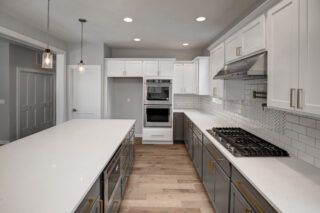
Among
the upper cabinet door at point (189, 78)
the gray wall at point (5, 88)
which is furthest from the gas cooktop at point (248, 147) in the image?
the gray wall at point (5, 88)

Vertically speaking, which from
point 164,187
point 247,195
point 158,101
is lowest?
point 164,187

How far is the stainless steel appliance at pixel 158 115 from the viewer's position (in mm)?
4984

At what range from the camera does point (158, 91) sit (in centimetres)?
498

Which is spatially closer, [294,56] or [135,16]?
[294,56]

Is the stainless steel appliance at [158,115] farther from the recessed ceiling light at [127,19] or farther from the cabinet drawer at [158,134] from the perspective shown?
the recessed ceiling light at [127,19]

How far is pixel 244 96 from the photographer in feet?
9.02

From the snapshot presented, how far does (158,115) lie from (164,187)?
235 centimetres

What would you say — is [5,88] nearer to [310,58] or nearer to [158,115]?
[158,115]

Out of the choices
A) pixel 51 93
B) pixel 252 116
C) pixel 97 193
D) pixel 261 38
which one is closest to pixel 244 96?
pixel 252 116

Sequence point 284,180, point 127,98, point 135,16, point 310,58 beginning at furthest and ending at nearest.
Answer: point 127,98, point 135,16, point 284,180, point 310,58

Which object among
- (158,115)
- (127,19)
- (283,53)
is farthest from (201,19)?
(158,115)

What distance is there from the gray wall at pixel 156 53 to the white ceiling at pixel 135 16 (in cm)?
99

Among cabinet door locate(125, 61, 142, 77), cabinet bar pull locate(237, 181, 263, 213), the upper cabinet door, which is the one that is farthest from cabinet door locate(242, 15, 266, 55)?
cabinet door locate(125, 61, 142, 77)

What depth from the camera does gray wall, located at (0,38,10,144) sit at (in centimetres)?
469
